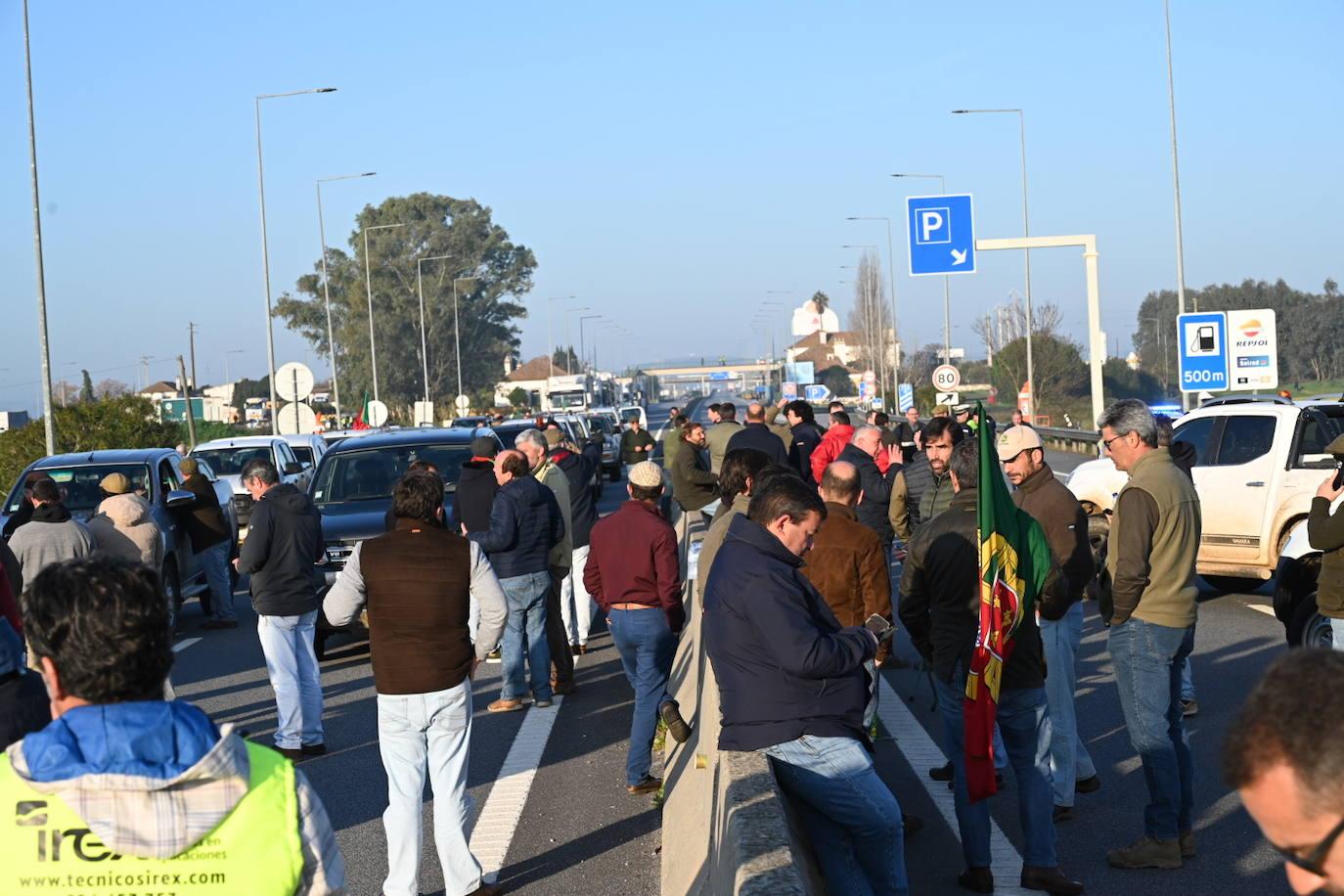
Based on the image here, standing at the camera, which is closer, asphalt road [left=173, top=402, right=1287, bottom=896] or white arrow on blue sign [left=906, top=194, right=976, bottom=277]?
asphalt road [left=173, top=402, right=1287, bottom=896]

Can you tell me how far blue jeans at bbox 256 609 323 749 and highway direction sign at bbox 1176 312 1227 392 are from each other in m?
17.9

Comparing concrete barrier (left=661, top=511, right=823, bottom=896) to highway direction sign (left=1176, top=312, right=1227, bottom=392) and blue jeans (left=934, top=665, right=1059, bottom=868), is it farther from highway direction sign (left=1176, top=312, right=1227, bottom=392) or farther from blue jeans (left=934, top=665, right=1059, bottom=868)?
highway direction sign (left=1176, top=312, right=1227, bottom=392)

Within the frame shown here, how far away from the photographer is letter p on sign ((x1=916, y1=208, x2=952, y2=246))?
99.1 ft

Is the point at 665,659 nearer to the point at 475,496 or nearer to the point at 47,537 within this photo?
the point at 47,537

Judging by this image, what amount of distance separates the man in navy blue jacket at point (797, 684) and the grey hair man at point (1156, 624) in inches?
80.4

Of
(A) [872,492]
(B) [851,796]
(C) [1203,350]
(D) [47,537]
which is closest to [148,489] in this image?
(D) [47,537]

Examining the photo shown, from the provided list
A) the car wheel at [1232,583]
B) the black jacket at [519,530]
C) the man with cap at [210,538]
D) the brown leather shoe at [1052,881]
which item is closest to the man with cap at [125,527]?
the black jacket at [519,530]

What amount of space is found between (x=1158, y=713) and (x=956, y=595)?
125 cm

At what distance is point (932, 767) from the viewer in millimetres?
8938

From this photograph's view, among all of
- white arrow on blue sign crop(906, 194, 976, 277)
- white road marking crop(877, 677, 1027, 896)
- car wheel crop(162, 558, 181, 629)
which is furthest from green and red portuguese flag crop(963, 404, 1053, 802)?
white arrow on blue sign crop(906, 194, 976, 277)

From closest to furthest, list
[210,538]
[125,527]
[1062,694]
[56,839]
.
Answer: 1. [56,839]
2. [1062,694]
3. [125,527]
4. [210,538]

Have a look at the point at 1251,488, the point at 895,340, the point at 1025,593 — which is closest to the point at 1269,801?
the point at 1025,593

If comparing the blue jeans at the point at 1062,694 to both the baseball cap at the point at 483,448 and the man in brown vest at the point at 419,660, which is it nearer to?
the man in brown vest at the point at 419,660

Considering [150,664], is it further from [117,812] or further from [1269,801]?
[1269,801]
